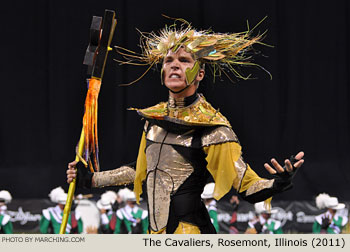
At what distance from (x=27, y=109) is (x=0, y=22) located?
3.79ft

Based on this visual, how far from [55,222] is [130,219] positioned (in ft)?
2.90

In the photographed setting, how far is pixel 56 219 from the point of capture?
7.33 meters

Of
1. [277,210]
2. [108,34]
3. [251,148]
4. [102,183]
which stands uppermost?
[108,34]

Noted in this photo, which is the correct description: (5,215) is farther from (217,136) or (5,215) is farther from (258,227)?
(217,136)

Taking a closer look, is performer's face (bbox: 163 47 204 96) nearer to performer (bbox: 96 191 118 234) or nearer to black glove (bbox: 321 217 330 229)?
performer (bbox: 96 191 118 234)

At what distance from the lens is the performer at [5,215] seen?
24.0 feet

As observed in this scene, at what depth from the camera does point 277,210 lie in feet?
24.8

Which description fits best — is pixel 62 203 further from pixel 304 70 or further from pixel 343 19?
pixel 343 19

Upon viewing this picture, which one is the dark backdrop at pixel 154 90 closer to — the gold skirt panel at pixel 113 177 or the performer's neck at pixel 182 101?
the gold skirt panel at pixel 113 177

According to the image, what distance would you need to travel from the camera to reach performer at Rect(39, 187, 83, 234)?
7.30m

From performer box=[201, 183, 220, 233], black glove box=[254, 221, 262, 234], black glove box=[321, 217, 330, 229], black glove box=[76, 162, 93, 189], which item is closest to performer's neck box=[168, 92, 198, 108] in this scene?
black glove box=[76, 162, 93, 189]

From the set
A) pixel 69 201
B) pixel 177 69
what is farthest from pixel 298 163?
pixel 69 201

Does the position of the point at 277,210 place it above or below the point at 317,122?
below

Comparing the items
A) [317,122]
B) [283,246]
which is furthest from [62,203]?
[283,246]
